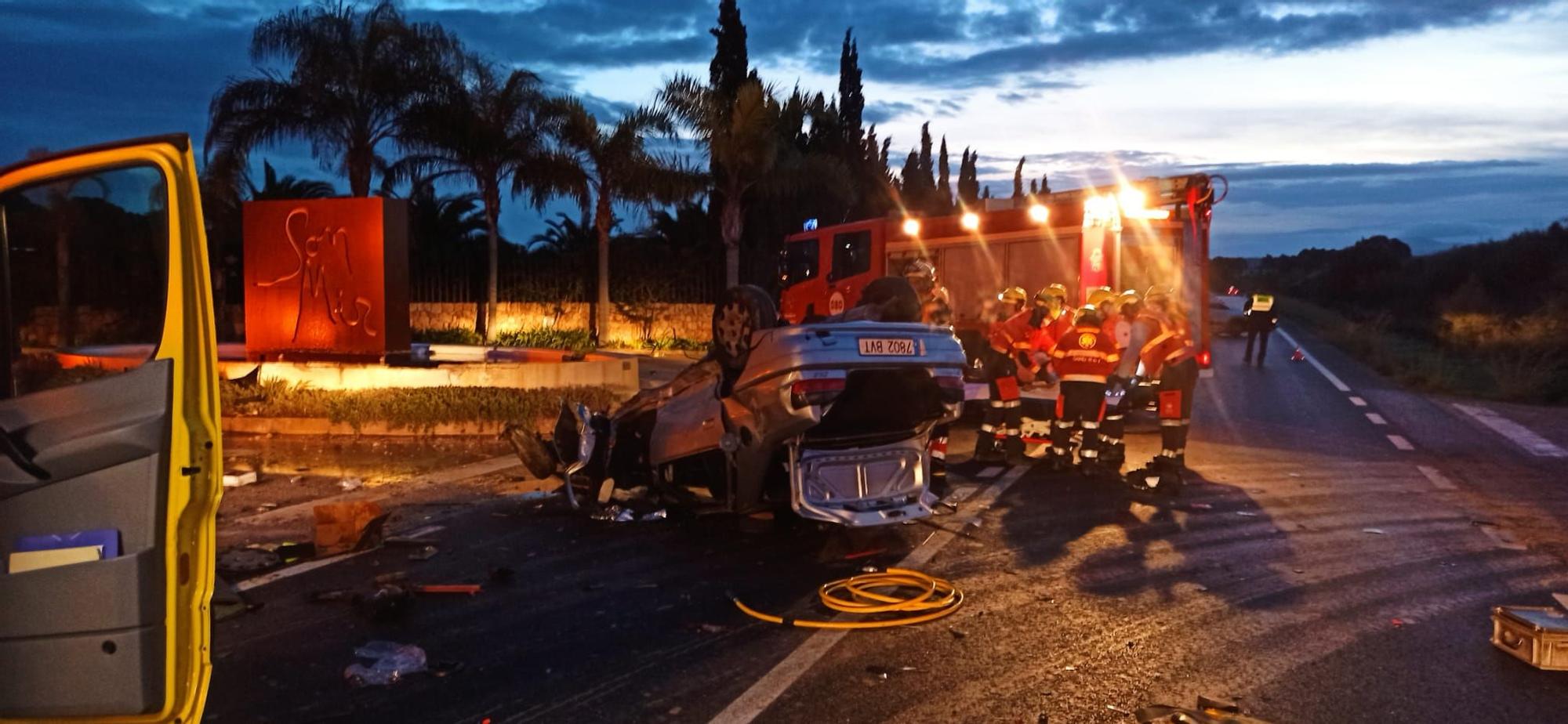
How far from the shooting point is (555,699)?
14.9ft

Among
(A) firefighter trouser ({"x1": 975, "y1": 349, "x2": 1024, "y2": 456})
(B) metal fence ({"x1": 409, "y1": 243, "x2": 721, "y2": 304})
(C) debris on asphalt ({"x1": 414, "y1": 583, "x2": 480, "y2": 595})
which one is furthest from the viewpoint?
(B) metal fence ({"x1": 409, "y1": 243, "x2": 721, "y2": 304})

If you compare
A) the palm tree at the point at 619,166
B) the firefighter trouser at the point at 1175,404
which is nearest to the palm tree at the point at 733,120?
the palm tree at the point at 619,166

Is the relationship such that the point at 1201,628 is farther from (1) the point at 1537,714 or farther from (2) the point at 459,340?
(2) the point at 459,340

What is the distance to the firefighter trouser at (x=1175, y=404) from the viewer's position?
32.2ft

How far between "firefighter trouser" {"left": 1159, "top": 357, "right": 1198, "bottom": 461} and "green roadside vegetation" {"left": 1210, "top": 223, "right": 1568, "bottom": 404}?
36.8ft

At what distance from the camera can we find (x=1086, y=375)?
10.1 metres

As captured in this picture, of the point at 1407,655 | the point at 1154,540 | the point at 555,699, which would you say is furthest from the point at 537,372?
the point at 1407,655

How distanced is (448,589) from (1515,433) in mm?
13106

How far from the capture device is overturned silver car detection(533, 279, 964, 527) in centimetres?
635

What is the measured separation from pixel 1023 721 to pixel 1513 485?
7861 millimetres

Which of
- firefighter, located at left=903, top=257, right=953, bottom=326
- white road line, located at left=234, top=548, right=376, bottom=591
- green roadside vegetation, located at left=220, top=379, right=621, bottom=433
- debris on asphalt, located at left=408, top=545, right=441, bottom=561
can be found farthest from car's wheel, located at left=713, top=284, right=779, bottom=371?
green roadside vegetation, located at left=220, top=379, right=621, bottom=433

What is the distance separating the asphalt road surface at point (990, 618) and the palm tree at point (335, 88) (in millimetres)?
13731

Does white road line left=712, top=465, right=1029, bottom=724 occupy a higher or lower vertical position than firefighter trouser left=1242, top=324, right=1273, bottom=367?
lower

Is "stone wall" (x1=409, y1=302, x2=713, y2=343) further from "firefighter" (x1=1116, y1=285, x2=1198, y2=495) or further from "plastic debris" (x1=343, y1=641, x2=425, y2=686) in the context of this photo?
"plastic debris" (x1=343, y1=641, x2=425, y2=686)
